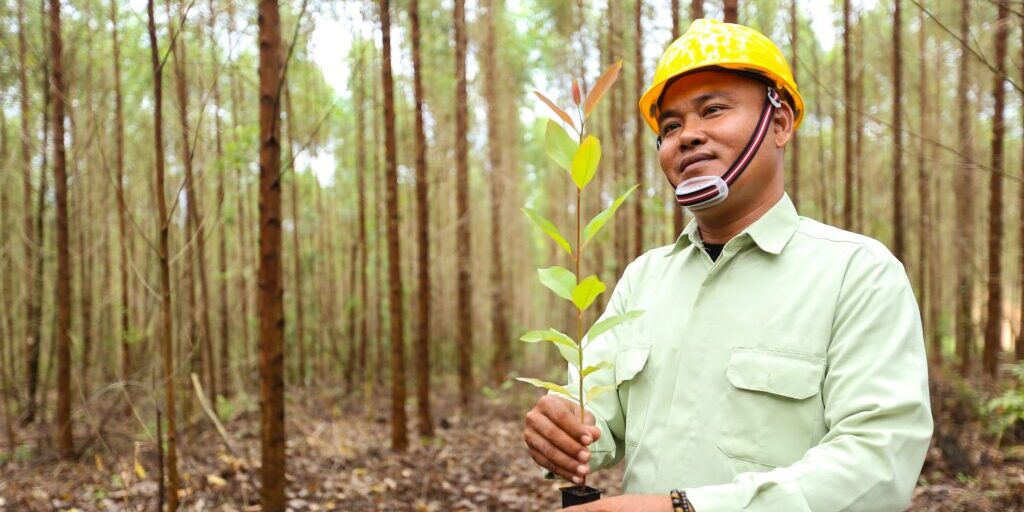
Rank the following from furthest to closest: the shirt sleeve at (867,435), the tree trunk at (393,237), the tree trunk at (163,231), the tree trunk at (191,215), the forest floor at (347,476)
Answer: the tree trunk at (393,237)
the forest floor at (347,476)
the tree trunk at (191,215)
the tree trunk at (163,231)
the shirt sleeve at (867,435)

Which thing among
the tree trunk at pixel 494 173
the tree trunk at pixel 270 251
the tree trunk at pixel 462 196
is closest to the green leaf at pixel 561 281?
the tree trunk at pixel 270 251

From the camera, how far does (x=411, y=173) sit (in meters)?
14.6

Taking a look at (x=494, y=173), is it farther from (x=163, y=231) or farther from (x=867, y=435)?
(x=867, y=435)

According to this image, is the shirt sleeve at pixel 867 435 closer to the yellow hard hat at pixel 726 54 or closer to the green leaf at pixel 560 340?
the green leaf at pixel 560 340

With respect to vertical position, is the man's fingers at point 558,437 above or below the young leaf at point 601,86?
below

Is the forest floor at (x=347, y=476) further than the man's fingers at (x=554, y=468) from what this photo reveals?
Yes

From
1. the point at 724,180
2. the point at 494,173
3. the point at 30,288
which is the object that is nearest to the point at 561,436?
the point at 724,180

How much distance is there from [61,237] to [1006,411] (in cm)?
916

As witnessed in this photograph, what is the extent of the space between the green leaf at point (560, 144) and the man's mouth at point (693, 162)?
363 mm

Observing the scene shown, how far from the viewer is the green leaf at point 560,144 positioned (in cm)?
114

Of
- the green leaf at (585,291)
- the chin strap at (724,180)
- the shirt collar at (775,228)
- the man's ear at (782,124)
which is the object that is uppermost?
the man's ear at (782,124)

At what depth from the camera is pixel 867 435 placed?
41.4 inches

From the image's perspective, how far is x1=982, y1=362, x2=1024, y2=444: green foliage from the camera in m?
5.42

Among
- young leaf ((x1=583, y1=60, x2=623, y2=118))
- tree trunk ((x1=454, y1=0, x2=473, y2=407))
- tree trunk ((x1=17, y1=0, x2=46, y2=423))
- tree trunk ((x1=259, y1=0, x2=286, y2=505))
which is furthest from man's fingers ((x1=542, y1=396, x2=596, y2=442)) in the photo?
tree trunk ((x1=17, y1=0, x2=46, y2=423))
